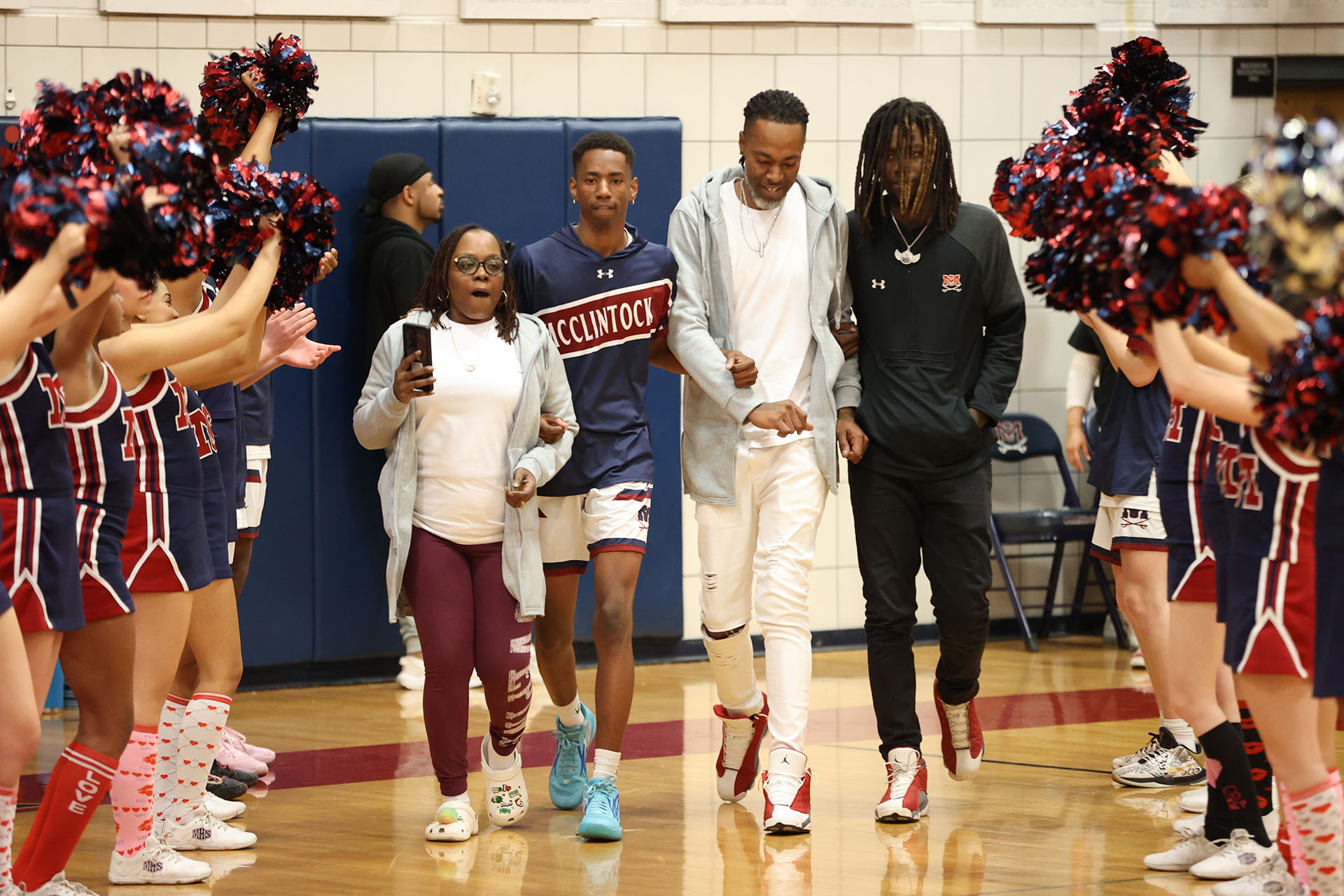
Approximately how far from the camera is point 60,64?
6.61 metres

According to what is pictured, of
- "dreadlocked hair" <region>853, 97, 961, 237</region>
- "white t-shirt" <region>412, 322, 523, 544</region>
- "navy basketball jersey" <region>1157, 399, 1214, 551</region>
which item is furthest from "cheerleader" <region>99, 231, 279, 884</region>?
"navy basketball jersey" <region>1157, 399, 1214, 551</region>

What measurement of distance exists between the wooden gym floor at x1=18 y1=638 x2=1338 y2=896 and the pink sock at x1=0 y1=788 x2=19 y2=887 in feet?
2.35

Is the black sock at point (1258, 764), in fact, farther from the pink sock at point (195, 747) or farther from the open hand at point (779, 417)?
the pink sock at point (195, 747)

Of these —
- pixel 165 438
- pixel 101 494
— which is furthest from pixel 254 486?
pixel 101 494

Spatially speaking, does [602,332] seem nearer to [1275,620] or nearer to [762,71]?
[1275,620]

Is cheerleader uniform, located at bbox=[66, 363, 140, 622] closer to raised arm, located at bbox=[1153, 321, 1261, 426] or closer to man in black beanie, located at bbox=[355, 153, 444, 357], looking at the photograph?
raised arm, located at bbox=[1153, 321, 1261, 426]

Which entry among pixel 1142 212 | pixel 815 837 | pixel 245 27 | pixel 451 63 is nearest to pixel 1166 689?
pixel 815 837

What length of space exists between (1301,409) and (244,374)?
8.55 ft

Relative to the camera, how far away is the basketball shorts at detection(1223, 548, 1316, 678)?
3.04 m

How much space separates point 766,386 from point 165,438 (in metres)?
1.68

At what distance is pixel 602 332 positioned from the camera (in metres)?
4.64

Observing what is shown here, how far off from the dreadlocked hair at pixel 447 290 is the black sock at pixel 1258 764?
223 cm

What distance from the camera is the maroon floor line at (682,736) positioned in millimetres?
5262

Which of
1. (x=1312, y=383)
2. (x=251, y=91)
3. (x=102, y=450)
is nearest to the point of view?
Answer: (x=1312, y=383)
